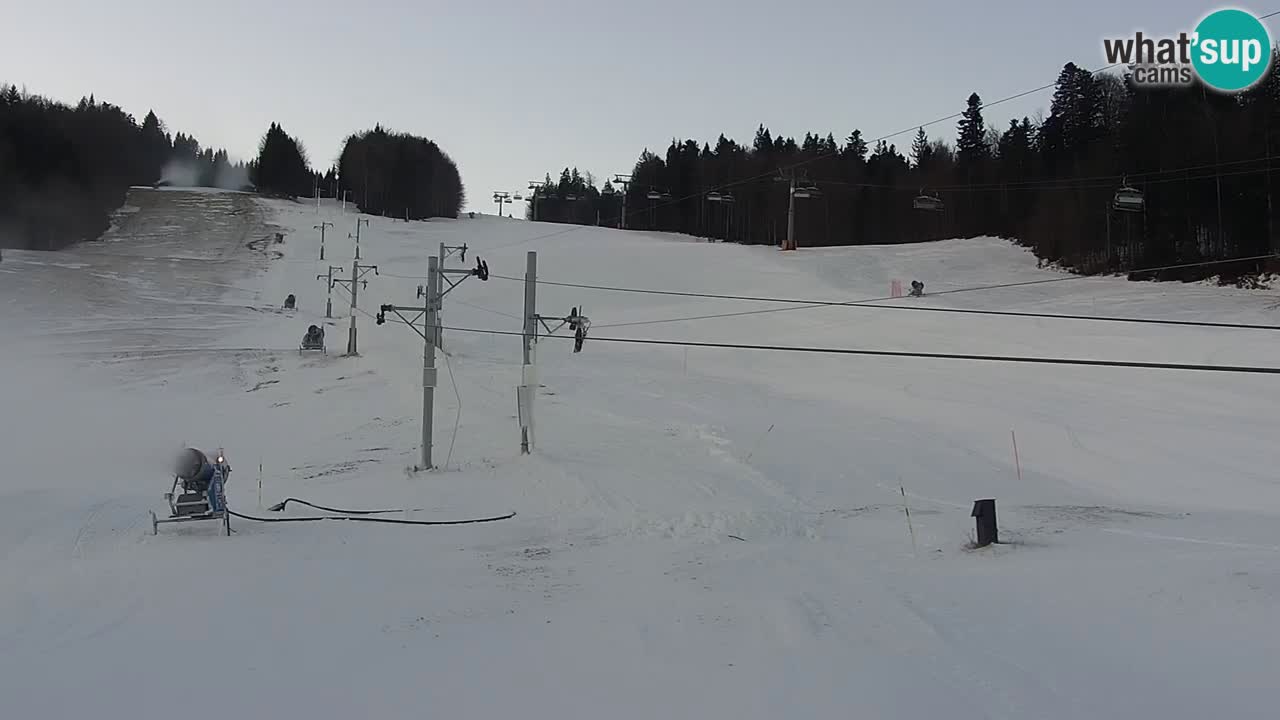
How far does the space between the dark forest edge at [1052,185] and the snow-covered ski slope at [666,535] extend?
28.9ft

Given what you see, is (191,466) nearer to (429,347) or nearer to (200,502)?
(200,502)

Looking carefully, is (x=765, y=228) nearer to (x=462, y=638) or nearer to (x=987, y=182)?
(x=987, y=182)

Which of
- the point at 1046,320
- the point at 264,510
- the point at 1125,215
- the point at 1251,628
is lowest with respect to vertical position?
the point at 264,510

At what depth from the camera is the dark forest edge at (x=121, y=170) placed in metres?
62.3

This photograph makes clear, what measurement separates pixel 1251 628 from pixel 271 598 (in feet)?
27.4

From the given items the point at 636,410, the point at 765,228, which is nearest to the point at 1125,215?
the point at 636,410

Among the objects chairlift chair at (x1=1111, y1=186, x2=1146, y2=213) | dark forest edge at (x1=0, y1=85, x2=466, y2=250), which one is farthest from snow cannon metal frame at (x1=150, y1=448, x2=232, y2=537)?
dark forest edge at (x1=0, y1=85, x2=466, y2=250)

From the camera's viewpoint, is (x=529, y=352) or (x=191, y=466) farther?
(x=529, y=352)

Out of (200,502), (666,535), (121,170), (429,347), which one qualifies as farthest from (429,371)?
(121,170)

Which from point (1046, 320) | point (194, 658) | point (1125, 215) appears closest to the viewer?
point (194, 658)

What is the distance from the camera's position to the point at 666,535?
11562mm

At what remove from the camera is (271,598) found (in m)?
8.28

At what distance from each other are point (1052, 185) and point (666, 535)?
6215cm

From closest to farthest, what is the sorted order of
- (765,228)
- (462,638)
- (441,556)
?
(462,638) < (441,556) < (765,228)
